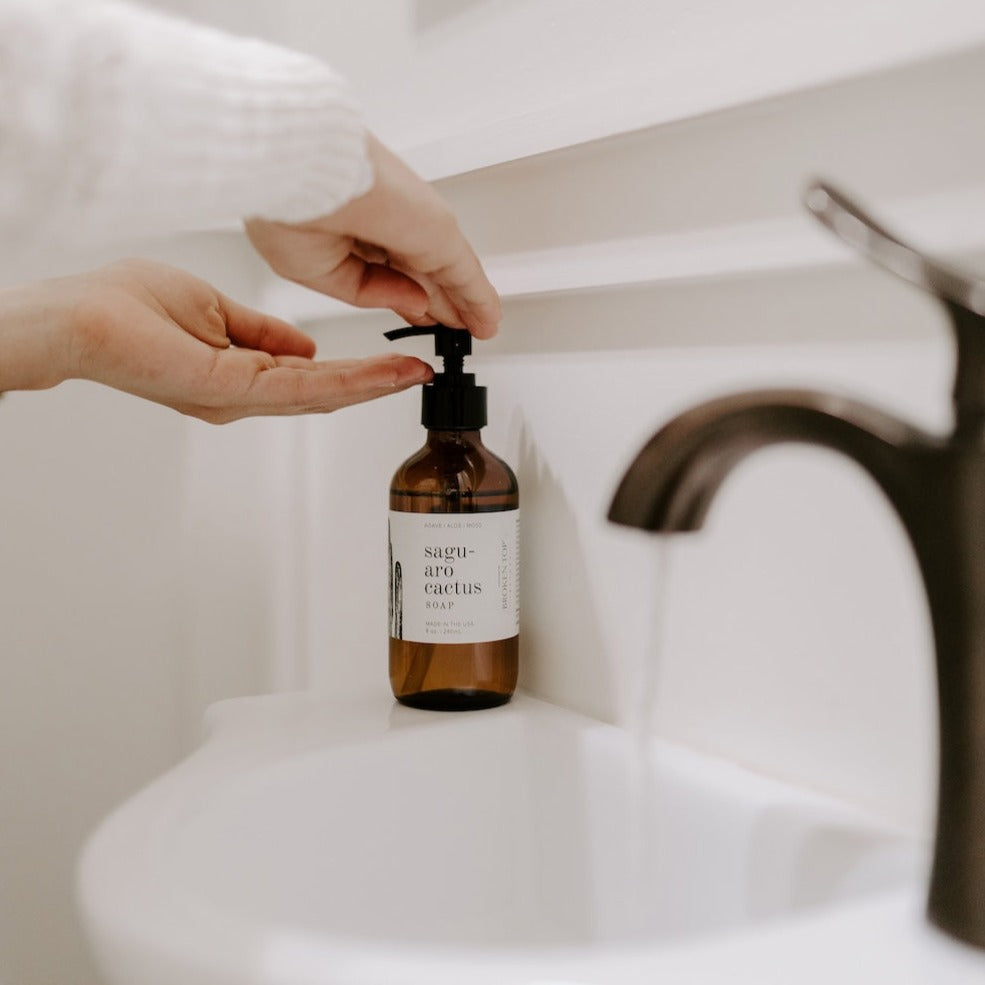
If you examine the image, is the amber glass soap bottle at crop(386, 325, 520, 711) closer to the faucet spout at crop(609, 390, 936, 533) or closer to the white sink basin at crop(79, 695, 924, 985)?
the white sink basin at crop(79, 695, 924, 985)

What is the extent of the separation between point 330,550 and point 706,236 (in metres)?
0.40

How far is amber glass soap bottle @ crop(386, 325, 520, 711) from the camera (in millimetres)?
539

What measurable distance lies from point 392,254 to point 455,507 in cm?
13

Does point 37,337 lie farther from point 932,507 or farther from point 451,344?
point 932,507

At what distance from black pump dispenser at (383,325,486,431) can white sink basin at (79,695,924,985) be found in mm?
152

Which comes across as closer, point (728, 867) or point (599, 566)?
point (728, 867)

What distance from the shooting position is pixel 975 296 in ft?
0.98

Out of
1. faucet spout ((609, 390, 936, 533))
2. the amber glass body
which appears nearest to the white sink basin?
the amber glass body

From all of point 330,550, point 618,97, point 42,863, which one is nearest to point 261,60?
point 618,97

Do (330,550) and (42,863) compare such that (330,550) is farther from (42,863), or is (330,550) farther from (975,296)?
(975,296)

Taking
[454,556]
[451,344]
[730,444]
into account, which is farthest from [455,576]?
[730,444]

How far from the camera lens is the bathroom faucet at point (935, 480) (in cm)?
30

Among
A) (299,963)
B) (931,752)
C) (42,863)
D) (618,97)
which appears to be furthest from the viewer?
(42,863)

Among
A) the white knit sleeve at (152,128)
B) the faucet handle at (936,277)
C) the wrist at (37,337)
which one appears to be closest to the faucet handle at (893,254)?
the faucet handle at (936,277)
